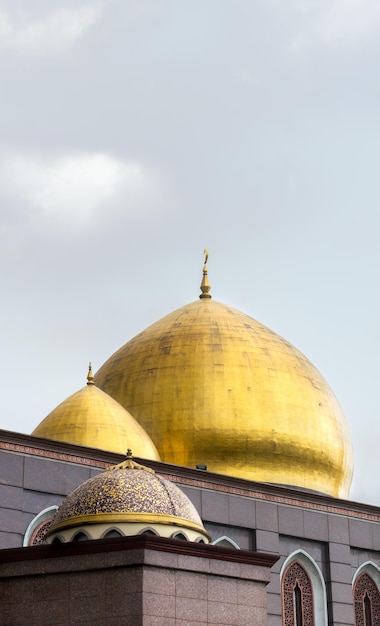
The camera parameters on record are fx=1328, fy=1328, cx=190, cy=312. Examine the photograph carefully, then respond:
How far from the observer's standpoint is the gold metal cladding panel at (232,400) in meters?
28.2

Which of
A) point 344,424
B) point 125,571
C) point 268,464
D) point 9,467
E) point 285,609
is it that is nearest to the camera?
point 125,571

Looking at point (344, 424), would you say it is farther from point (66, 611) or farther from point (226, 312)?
point (66, 611)

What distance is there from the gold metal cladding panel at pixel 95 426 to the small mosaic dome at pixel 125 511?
26.4 ft

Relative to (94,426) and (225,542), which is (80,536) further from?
(225,542)

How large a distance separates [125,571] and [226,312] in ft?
53.6

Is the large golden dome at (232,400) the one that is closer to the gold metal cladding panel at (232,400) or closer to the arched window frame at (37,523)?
the gold metal cladding panel at (232,400)

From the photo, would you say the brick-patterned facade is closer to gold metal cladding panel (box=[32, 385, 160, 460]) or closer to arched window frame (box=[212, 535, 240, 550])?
arched window frame (box=[212, 535, 240, 550])

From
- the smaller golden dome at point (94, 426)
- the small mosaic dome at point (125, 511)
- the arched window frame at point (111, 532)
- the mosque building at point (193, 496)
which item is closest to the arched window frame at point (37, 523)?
the mosque building at point (193, 496)

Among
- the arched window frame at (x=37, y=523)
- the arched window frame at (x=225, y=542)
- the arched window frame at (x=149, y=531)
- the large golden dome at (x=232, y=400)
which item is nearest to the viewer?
the arched window frame at (x=149, y=531)

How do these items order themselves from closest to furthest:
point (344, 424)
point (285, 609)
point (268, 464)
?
point (285, 609) → point (268, 464) → point (344, 424)

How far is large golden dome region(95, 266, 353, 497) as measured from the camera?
2816 cm

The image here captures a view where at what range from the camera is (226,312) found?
31.1 m

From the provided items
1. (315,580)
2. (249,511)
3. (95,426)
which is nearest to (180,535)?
(95,426)

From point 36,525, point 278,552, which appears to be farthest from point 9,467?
point 278,552
